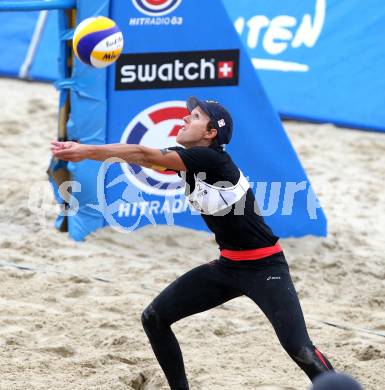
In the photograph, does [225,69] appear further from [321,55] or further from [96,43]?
[321,55]

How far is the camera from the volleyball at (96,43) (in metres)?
5.84

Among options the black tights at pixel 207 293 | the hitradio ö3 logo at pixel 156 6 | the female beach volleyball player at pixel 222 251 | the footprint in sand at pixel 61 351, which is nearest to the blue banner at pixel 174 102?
the hitradio ö3 logo at pixel 156 6

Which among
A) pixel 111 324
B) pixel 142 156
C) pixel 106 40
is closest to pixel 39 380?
pixel 111 324

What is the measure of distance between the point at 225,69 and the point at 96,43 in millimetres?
1548

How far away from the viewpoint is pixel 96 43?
5852 mm

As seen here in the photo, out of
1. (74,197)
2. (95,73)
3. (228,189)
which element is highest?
(228,189)

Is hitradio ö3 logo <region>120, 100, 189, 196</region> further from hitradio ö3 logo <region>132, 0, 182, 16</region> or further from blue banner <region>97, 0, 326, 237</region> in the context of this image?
hitradio ö3 logo <region>132, 0, 182, 16</region>

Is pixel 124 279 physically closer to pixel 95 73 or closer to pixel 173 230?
pixel 173 230

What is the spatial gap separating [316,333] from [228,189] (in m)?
1.61

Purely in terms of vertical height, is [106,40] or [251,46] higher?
[106,40]

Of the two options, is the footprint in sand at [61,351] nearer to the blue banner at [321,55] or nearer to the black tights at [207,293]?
the black tights at [207,293]

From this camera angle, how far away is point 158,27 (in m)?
6.98

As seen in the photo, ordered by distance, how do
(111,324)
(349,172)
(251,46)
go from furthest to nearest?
(251,46) < (349,172) < (111,324)

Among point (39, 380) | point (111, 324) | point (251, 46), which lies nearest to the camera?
point (39, 380)
